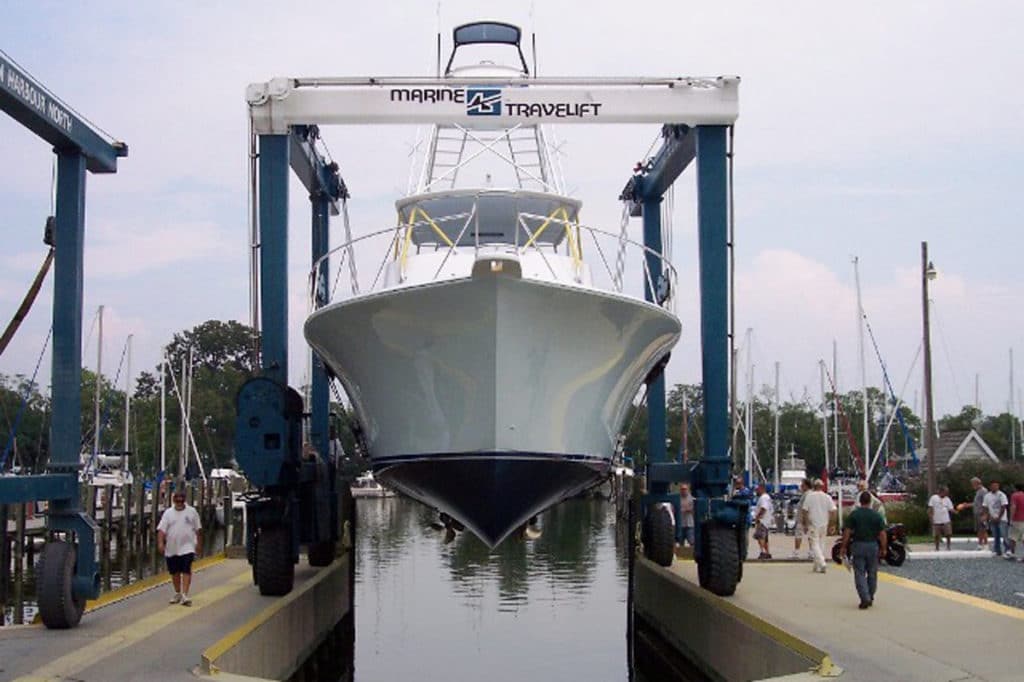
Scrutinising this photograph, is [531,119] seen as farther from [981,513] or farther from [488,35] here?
[981,513]

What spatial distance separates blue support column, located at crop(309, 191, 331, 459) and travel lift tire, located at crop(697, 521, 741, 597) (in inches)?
243

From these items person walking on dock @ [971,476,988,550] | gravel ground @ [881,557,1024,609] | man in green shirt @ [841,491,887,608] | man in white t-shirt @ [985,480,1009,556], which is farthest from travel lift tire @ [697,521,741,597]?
person walking on dock @ [971,476,988,550]

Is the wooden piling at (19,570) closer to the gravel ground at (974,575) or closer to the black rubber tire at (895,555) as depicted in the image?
the gravel ground at (974,575)

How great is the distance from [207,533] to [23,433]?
40.0 meters

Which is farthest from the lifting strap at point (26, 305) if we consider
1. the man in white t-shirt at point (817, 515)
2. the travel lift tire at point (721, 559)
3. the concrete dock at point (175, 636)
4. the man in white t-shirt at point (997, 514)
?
the man in white t-shirt at point (997, 514)

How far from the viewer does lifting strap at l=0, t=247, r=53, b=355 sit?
12208mm

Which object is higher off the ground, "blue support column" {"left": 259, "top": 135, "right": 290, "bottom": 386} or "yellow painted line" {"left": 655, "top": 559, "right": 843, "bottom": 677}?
"blue support column" {"left": 259, "top": 135, "right": 290, "bottom": 386}

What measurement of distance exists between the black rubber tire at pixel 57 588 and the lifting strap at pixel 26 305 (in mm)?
1894

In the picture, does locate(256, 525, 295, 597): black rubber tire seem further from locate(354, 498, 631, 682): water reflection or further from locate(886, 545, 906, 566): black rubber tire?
locate(886, 545, 906, 566): black rubber tire

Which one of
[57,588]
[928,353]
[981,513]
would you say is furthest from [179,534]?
[928,353]

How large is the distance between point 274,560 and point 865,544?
6.01 metres

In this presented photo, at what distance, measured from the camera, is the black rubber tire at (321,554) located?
710 inches

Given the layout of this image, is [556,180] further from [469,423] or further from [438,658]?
[438,658]

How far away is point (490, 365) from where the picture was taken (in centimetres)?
1217
